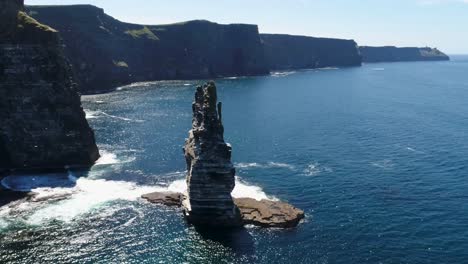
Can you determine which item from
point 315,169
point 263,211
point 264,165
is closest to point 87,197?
point 263,211

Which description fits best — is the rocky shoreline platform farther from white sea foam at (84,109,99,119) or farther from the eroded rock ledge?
white sea foam at (84,109,99,119)

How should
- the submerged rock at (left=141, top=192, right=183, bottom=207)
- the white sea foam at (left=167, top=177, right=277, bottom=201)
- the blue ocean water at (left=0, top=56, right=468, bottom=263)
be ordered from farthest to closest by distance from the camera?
the white sea foam at (left=167, top=177, right=277, bottom=201) → the submerged rock at (left=141, top=192, right=183, bottom=207) → the blue ocean water at (left=0, top=56, right=468, bottom=263)

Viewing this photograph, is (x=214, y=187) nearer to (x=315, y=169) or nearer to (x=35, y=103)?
(x=315, y=169)

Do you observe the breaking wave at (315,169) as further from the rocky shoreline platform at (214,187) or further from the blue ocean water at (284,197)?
the rocky shoreline platform at (214,187)

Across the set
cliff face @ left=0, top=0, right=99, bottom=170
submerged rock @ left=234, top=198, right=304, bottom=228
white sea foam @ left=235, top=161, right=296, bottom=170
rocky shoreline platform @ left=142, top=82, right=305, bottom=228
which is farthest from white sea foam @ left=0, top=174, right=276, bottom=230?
rocky shoreline platform @ left=142, top=82, right=305, bottom=228

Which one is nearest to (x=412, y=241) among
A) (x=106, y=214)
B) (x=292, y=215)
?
(x=292, y=215)
